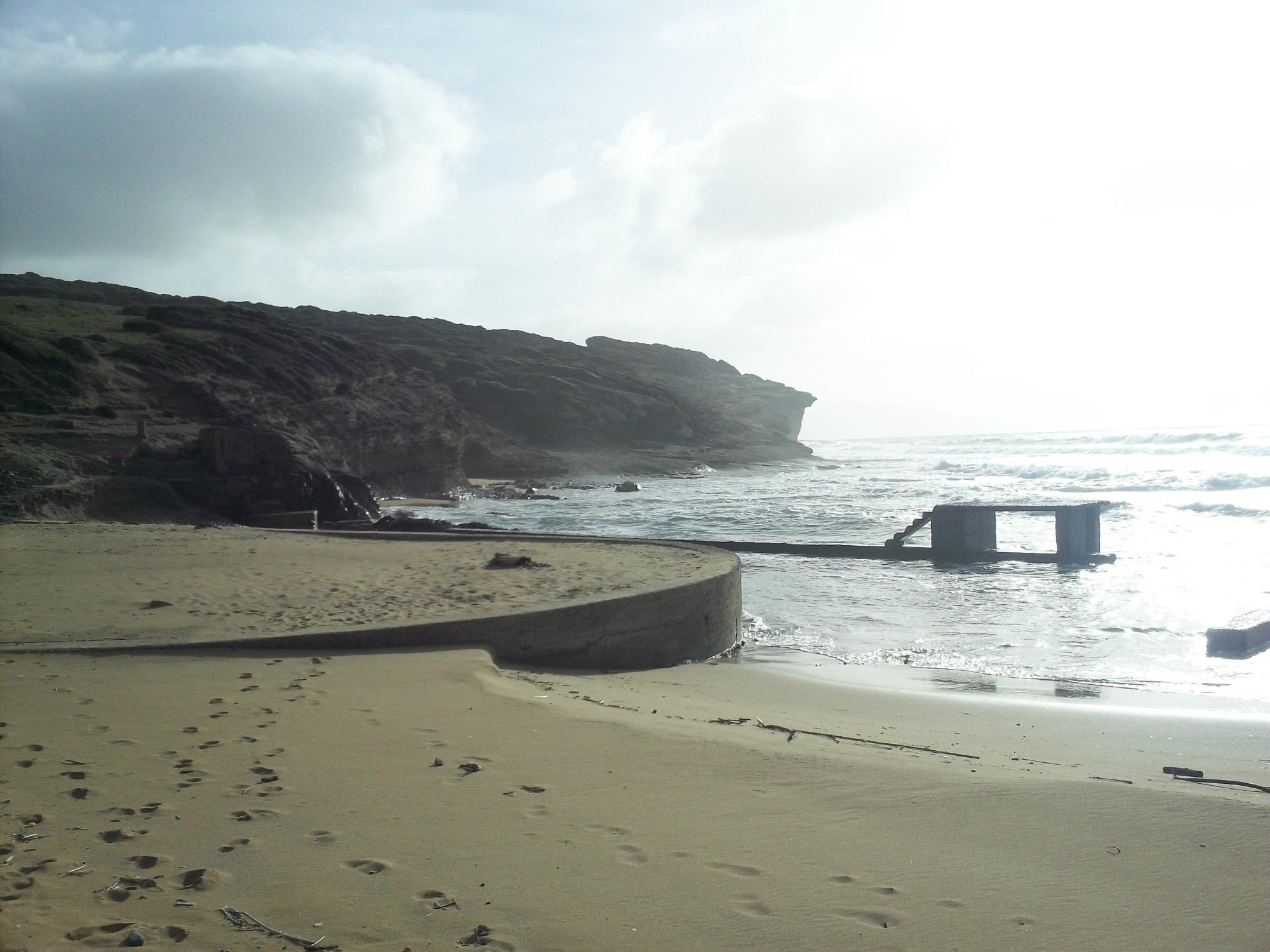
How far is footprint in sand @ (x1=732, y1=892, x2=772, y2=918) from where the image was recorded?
2.68m

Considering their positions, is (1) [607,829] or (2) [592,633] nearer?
(1) [607,829]

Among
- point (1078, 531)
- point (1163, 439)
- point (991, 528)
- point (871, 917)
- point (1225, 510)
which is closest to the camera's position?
point (871, 917)

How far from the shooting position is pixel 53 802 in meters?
3.24

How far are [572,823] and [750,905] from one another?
84 cm

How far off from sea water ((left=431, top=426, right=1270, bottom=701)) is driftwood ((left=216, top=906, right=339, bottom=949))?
24.4ft

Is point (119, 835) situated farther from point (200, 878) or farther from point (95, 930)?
point (95, 930)

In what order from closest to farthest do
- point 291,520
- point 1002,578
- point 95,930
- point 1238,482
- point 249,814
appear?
1. point 95,930
2. point 249,814
3. point 1002,578
4. point 291,520
5. point 1238,482

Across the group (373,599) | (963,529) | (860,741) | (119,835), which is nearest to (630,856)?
(119,835)

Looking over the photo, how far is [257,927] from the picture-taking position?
8.04 ft

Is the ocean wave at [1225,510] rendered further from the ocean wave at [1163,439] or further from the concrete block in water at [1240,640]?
the ocean wave at [1163,439]

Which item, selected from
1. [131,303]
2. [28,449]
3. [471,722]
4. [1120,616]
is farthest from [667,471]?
[471,722]

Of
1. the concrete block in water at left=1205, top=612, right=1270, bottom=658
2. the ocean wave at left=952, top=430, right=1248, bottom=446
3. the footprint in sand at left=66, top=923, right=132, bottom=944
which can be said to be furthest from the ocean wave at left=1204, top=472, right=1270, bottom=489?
the footprint in sand at left=66, top=923, right=132, bottom=944

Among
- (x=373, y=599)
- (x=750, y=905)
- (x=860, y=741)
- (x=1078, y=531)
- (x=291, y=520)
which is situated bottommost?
(x=860, y=741)

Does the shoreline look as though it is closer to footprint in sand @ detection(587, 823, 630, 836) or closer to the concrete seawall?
footprint in sand @ detection(587, 823, 630, 836)
